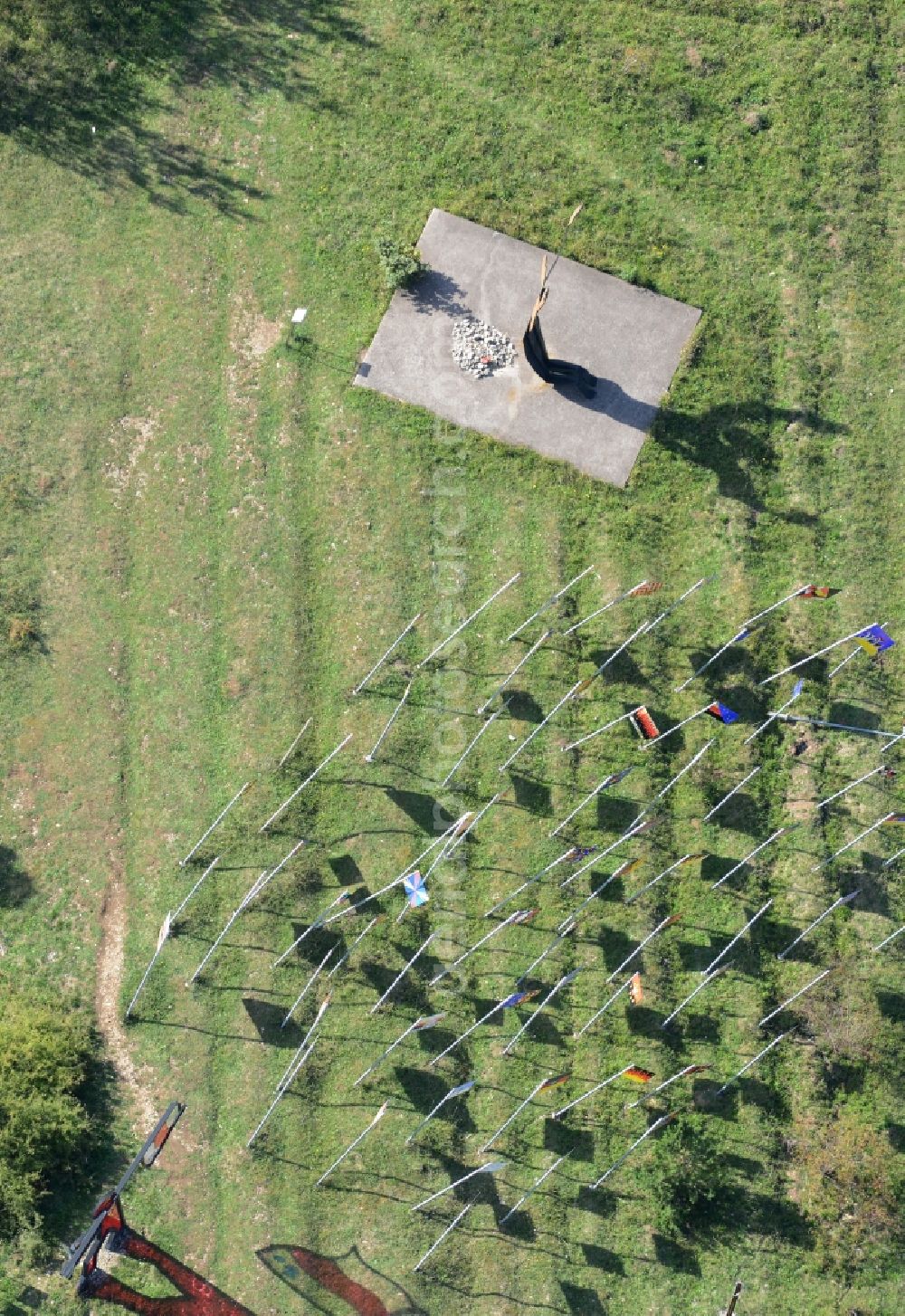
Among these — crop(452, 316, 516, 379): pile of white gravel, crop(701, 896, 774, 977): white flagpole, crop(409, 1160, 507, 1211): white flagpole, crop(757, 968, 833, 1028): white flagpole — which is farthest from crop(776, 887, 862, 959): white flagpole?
crop(452, 316, 516, 379): pile of white gravel

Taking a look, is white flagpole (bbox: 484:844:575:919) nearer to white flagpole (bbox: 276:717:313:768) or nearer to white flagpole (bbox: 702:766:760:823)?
white flagpole (bbox: 702:766:760:823)

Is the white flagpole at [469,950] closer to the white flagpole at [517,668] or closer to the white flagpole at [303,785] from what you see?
the white flagpole at [517,668]

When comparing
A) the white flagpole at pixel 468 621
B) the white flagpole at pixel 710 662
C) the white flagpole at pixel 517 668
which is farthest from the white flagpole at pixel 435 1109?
the white flagpole at pixel 710 662

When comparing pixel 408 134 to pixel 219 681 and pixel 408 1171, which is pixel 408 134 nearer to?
pixel 219 681

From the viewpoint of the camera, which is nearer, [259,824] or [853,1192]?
[853,1192]

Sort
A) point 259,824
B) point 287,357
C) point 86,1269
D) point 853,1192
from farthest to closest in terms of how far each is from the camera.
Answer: point 287,357 < point 259,824 < point 853,1192 < point 86,1269

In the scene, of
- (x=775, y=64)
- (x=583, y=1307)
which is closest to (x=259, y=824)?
(x=583, y=1307)
